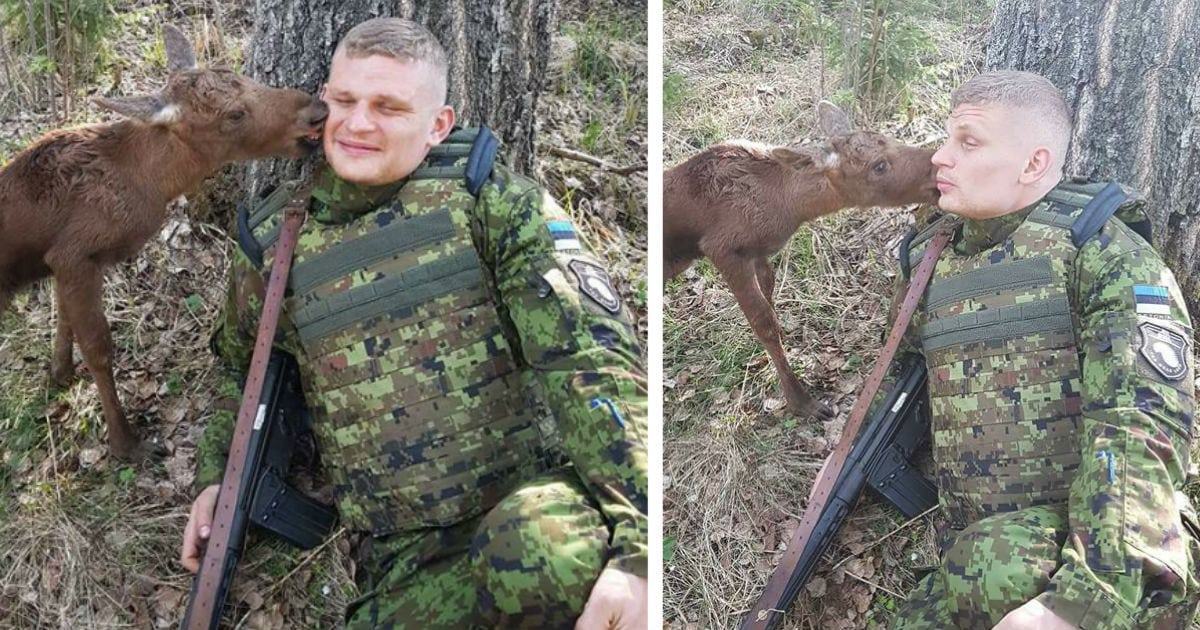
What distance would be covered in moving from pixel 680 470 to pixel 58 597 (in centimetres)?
219

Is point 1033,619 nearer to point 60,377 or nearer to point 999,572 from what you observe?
point 999,572

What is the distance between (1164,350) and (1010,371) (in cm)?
45

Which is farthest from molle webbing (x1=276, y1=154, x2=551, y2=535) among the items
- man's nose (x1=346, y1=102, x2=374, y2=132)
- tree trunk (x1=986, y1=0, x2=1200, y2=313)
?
tree trunk (x1=986, y1=0, x2=1200, y2=313)

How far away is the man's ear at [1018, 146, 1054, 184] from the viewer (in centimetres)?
382

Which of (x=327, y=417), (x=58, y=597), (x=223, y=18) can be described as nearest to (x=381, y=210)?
(x=327, y=417)

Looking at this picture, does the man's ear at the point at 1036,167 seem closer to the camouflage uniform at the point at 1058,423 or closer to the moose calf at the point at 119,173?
the camouflage uniform at the point at 1058,423

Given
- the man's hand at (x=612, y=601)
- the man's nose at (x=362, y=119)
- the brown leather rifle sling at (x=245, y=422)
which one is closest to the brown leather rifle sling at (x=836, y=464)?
the man's hand at (x=612, y=601)

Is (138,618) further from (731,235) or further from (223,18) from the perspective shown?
(731,235)

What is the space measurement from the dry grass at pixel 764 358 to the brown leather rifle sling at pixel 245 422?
4.78 ft

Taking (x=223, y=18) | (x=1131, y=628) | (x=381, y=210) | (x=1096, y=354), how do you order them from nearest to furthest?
(x=1131, y=628) → (x=1096, y=354) → (x=381, y=210) → (x=223, y=18)

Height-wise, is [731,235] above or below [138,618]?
above

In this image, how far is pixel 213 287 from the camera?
4.25 metres

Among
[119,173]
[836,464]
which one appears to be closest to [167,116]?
[119,173]

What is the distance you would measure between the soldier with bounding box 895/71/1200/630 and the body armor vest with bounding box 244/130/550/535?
55.2 inches
